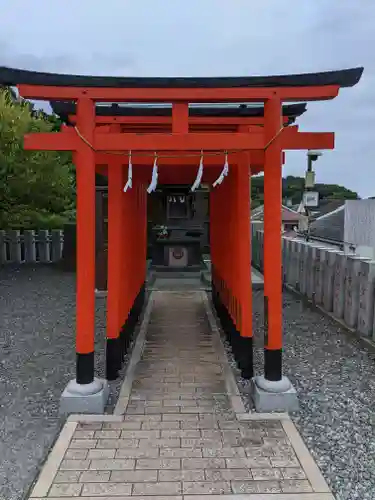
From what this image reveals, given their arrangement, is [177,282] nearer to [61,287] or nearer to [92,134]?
[61,287]

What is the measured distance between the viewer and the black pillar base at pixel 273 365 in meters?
4.87

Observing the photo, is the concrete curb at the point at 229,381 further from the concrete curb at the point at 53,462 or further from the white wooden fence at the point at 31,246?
the white wooden fence at the point at 31,246

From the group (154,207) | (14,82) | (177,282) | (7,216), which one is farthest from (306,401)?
(7,216)

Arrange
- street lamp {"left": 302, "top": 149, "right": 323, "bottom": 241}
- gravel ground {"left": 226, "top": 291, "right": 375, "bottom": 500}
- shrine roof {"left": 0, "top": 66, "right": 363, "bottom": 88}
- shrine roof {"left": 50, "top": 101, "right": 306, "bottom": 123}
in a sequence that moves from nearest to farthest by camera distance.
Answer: gravel ground {"left": 226, "top": 291, "right": 375, "bottom": 500}, shrine roof {"left": 0, "top": 66, "right": 363, "bottom": 88}, shrine roof {"left": 50, "top": 101, "right": 306, "bottom": 123}, street lamp {"left": 302, "top": 149, "right": 323, "bottom": 241}

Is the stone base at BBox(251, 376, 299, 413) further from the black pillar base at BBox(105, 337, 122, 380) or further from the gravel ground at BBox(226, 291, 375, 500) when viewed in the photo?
the black pillar base at BBox(105, 337, 122, 380)

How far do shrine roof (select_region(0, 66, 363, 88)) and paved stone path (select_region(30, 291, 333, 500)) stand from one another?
139 inches

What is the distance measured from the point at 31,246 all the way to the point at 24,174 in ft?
13.5

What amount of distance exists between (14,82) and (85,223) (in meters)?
1.61

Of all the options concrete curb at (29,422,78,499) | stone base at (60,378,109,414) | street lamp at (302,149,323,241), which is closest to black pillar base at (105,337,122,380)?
stone base at (60,378,109,414)

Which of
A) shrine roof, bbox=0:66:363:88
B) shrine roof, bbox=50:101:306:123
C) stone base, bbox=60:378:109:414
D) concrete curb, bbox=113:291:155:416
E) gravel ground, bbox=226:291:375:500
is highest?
shrine roof, bbox=50:101:306:123

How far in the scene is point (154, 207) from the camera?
14.7m

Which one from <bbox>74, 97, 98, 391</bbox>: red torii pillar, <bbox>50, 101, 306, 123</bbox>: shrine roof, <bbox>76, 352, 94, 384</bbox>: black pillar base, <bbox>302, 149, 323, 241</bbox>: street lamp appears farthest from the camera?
<bbox>302, 149, 323, 241</bbox>: street lamp

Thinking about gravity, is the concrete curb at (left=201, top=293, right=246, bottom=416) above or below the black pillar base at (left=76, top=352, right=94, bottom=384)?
below

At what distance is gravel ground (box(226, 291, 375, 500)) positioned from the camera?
3.67 m
